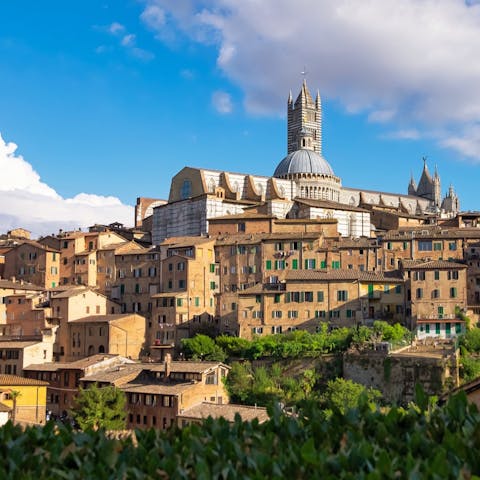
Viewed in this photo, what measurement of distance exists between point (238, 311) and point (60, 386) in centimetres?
1530

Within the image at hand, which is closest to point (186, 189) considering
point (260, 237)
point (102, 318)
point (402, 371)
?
point (260, 237)

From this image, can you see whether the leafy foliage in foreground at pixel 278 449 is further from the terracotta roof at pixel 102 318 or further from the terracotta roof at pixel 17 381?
the terracotta roof at pixel 102 318

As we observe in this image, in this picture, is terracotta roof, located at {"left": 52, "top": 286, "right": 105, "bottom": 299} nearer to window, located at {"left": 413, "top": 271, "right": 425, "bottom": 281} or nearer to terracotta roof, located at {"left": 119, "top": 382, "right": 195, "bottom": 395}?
terracotta roof, located at {"left": 119, "top": 382, "right": 195, "bottom": 395}

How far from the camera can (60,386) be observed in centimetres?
6128

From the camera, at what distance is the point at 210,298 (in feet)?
230

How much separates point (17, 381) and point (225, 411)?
62.9ft

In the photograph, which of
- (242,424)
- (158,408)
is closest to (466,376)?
(158,408)

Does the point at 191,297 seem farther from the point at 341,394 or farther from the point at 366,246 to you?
the point at 341,394

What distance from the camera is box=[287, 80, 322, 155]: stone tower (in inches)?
4968

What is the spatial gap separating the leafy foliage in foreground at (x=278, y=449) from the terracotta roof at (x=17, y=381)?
4587 centimetres

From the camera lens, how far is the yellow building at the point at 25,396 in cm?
5681

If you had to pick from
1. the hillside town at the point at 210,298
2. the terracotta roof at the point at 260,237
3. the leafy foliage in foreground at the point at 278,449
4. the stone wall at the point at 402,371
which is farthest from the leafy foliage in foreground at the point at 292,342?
the leafy foliage in foreground at the point at 278,449

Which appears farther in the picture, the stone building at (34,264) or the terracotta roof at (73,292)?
the stone building at (34,264)

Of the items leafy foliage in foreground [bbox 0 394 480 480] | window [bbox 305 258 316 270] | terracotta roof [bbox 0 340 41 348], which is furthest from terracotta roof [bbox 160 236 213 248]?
leafy foliage in foreground [bbox 0 394 480 480]
